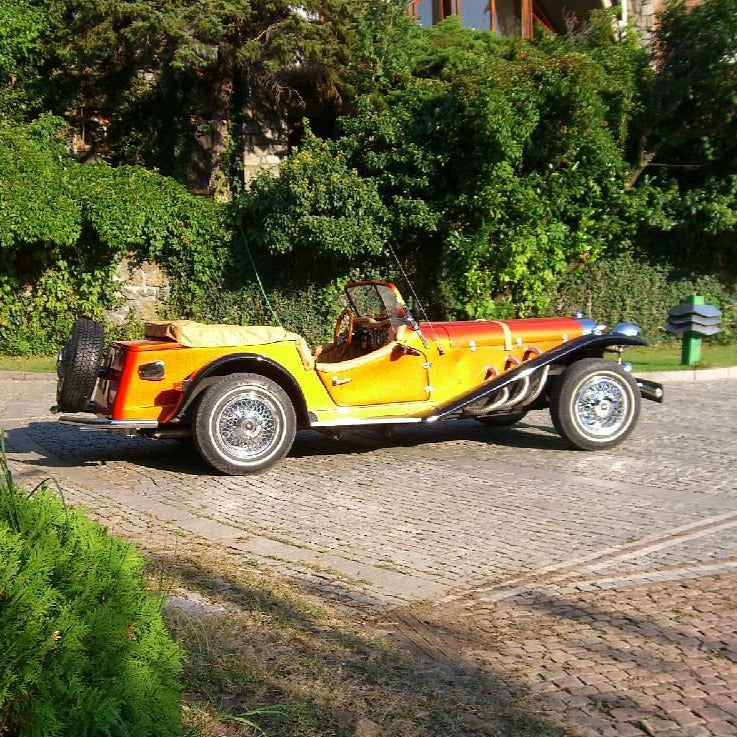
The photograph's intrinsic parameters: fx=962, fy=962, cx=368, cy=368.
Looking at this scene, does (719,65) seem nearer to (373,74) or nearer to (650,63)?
(650,63)

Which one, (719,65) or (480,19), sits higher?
(480,19)

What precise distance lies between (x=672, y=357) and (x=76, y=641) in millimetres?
15345

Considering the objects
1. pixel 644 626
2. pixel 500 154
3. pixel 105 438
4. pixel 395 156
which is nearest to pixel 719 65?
pixel 500 154

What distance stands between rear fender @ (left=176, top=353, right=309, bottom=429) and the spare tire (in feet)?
2.50

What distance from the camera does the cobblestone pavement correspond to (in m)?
4.04

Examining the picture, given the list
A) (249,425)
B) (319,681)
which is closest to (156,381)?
(249,425)

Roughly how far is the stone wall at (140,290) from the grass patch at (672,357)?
28.1ft

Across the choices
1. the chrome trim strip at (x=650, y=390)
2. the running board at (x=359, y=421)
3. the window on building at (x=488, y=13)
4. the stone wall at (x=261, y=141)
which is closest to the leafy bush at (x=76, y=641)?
the running board at (x=359, y=421)

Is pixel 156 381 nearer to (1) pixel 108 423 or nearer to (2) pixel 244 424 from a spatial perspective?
(1) pixel 108 423

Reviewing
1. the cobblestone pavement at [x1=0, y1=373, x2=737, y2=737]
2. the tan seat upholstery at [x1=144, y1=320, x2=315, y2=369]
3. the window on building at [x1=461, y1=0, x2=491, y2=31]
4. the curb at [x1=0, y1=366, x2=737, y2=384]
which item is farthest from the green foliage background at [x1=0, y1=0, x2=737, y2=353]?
the tan seat upholstery at [x1=144, y1=320, x2=315, y2=369]

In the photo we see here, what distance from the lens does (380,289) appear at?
29.8ft

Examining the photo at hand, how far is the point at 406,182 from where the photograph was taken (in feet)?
57.9

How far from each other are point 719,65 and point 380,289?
11.9 meters

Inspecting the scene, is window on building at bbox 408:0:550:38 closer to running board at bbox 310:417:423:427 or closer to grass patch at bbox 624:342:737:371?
grass patch at bbox 624:342:737:371
